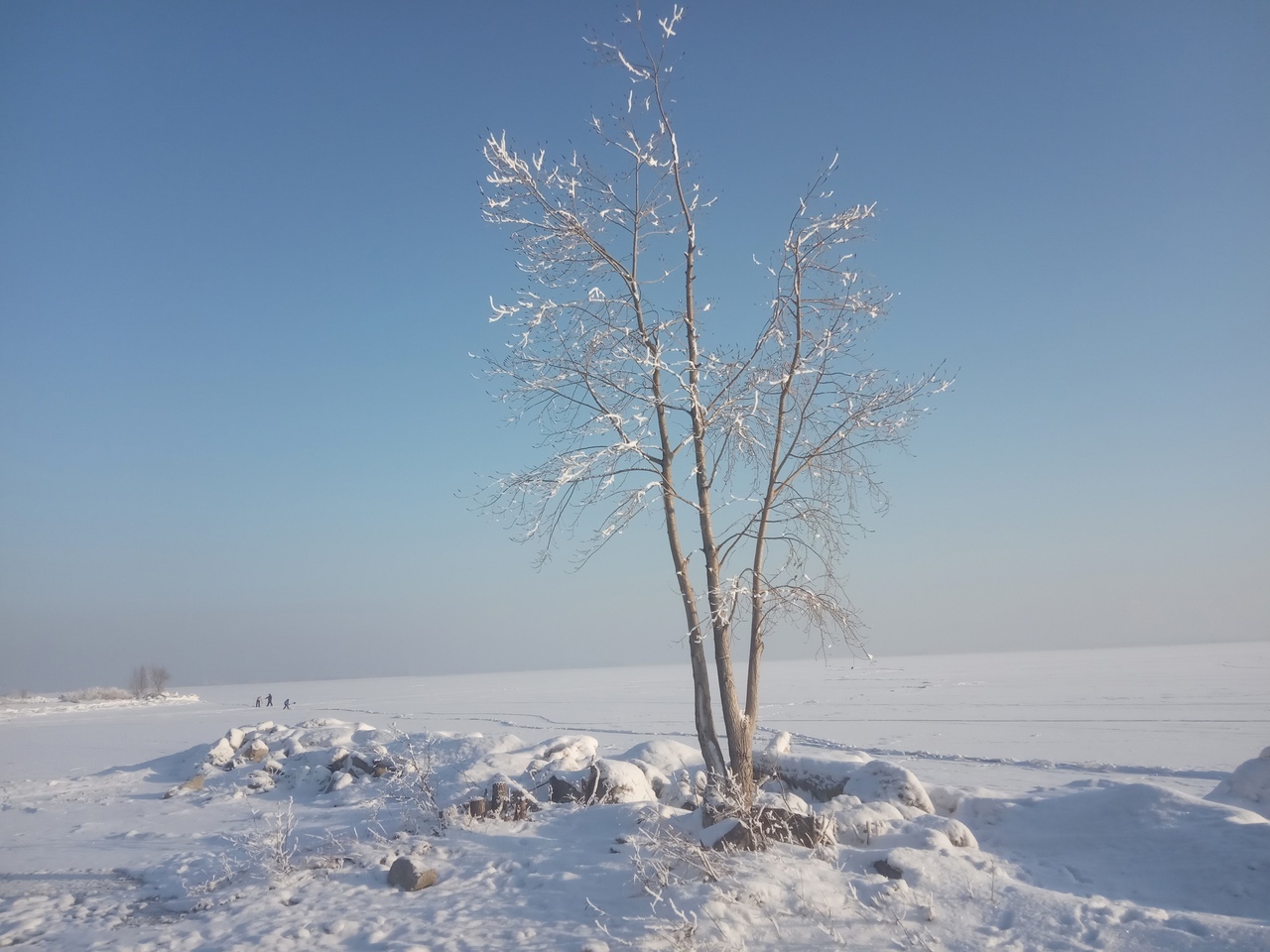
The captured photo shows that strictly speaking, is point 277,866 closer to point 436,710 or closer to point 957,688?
point 436,710

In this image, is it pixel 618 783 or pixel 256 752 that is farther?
pixel 256 752

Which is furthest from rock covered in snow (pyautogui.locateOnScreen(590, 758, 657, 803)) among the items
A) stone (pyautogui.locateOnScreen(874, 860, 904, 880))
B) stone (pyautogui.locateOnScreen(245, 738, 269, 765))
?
stone (pyautogui.locateOnScreen(245, 738, 269, 765))

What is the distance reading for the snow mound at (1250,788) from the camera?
8008 millimetres

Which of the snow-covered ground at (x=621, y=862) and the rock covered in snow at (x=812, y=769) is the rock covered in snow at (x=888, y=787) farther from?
the rock covered in snow at (x=812, y=769)

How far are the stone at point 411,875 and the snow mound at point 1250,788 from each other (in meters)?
7.52

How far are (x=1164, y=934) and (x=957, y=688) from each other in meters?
37.6

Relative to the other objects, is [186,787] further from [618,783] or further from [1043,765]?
[1043,765]

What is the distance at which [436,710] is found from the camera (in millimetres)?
38875

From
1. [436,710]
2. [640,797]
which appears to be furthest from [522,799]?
[436,710]

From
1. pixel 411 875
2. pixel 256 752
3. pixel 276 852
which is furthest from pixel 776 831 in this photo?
pixel 256 752

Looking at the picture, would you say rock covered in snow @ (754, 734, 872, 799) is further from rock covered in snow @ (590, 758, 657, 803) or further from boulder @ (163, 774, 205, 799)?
boulder @ (163, 774, 205, 799)

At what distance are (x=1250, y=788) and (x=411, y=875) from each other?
8166 millimetres

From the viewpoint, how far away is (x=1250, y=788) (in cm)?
822

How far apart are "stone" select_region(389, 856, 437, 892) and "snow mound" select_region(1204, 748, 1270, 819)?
7.52m
